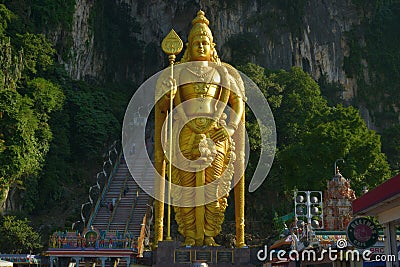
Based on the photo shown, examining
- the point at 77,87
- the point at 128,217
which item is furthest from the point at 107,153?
the point at 128,217

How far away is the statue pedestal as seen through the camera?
1102 cm

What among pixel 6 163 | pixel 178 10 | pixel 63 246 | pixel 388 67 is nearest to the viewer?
pixel 63 246

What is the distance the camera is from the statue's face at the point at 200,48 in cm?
1254

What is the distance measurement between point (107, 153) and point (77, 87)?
332cm

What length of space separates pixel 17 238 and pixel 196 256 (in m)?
9.68

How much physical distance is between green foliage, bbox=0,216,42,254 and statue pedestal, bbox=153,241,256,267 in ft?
29.9

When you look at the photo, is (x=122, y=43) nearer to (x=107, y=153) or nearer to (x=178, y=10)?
(x=178, y=10)

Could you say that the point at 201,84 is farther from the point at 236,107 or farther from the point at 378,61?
the point at 378,61

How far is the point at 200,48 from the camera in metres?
12.5

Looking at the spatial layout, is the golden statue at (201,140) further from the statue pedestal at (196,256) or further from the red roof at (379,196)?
the red roof at (379,196)

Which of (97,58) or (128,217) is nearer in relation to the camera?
(128,217)

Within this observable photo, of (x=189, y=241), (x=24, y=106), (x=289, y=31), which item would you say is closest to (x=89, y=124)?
(x=24, y=106)

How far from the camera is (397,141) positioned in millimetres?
26938

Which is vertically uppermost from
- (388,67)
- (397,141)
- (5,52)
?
(388,67)
